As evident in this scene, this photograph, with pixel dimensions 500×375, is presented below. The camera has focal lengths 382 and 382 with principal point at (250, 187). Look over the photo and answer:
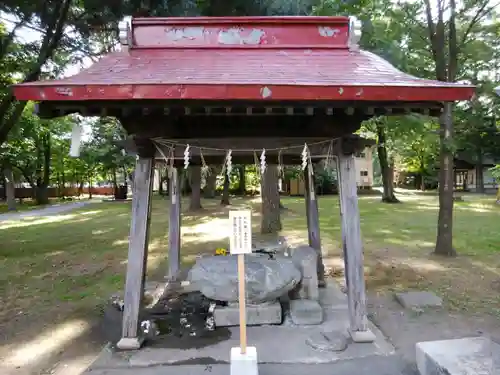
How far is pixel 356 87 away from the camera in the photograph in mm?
3607

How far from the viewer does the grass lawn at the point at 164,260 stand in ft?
21.0

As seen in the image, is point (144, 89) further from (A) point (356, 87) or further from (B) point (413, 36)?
(B) point (413, 36)

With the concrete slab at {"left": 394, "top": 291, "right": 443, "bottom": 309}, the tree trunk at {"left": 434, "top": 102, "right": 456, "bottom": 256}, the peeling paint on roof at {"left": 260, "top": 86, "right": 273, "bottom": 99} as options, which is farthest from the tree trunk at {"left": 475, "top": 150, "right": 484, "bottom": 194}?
the peeling paint on roof at {"left": 260, "top": 86, "right": 273, "bottom": 99}

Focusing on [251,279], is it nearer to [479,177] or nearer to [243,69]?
[243,69]

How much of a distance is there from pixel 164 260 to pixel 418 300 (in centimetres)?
595

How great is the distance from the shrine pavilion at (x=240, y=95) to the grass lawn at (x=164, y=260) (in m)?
2.74

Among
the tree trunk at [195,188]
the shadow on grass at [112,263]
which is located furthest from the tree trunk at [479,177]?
the tree trunk at [195,188]

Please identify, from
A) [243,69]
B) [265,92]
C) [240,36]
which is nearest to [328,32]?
[240,36]

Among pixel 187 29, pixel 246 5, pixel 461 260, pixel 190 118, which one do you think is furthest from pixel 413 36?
pixel 190 118

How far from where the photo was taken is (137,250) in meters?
4.54

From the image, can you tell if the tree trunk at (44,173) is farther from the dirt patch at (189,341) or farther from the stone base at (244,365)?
the stone base at (244,365)

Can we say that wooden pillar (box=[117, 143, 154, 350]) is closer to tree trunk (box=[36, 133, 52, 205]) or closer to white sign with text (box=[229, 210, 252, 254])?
white sign with text (box=[229, 210, 252, 254])

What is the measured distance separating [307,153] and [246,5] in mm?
5704

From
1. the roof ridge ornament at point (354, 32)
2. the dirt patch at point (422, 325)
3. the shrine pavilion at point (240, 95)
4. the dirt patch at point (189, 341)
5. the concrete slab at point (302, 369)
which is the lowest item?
the dirt patch at point (422, 325)
